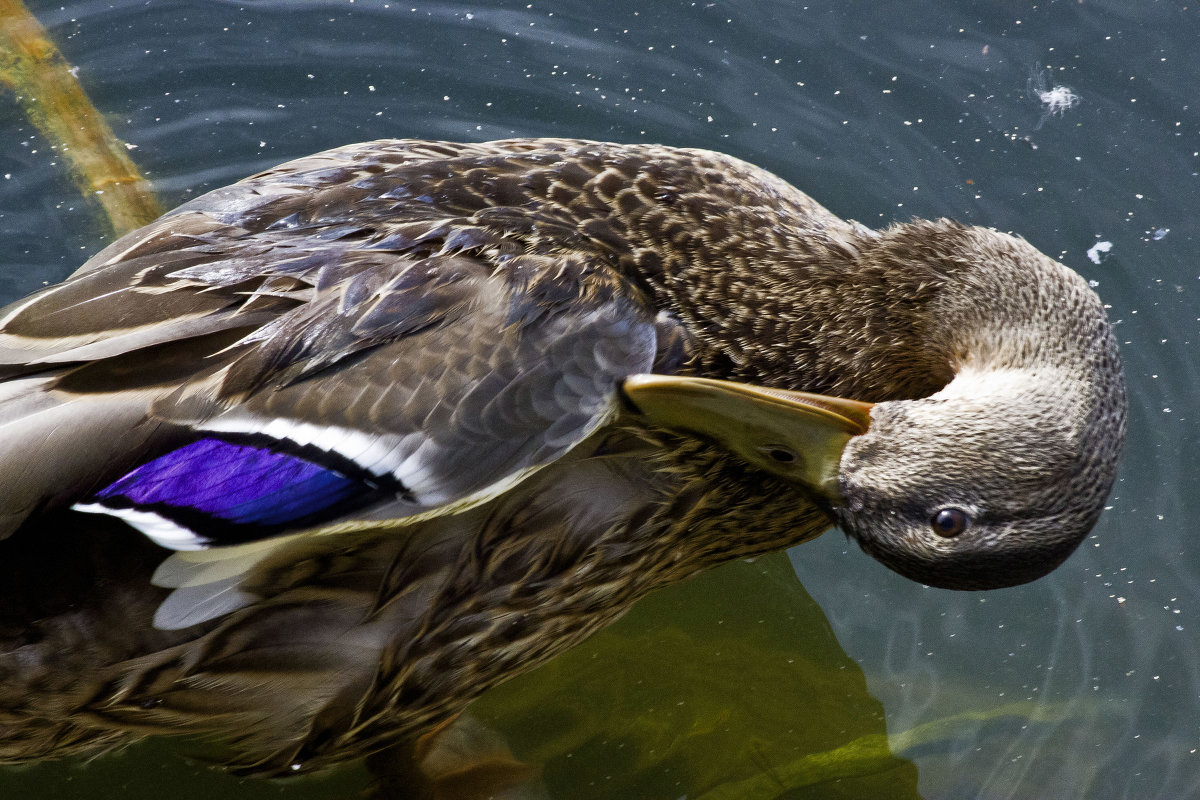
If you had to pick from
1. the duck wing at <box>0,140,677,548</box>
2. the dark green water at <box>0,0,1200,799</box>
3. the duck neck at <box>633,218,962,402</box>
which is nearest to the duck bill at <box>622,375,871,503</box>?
the duck wing at <box>0,140,677,548</box>

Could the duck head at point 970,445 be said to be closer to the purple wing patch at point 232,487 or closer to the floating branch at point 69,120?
the purple wing patch at point 232,487

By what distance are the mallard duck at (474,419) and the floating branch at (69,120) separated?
1530 mm

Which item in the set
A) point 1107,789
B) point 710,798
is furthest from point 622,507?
point 1107,789

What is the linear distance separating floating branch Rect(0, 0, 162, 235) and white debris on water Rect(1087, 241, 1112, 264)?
355 centimetres

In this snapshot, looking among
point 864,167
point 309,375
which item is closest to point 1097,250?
point 864,167

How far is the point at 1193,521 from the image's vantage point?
13.5 feet

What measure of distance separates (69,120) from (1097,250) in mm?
4004

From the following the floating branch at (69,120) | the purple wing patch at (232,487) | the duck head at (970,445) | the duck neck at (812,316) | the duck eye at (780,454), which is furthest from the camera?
the floating branch at (69,120)

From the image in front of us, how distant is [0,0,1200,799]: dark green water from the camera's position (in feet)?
12.7

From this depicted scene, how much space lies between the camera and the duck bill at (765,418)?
112 inches

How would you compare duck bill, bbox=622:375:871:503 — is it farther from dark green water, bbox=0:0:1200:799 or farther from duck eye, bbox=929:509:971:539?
dark green water, bbox=0:0:1200:799

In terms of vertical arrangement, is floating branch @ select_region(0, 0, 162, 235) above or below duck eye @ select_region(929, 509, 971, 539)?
above

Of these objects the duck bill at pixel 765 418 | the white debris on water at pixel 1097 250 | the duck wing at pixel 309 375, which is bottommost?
the white debris on water at pixel 1097 250

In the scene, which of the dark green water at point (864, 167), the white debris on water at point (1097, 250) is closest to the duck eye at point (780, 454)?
the dark green water at point (864, 167)
